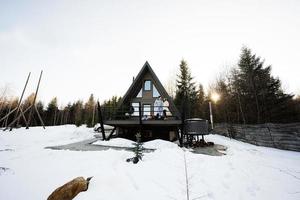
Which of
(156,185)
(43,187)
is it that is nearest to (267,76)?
(156,185)

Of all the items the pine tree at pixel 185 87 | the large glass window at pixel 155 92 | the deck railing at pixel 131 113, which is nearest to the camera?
the deck railing at pixel 131 113

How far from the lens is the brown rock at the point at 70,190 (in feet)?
12.7

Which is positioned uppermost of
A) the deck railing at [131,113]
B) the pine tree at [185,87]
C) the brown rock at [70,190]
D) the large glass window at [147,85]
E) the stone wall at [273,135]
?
the pine tree at [185,87]

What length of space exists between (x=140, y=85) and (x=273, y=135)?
10860 mm

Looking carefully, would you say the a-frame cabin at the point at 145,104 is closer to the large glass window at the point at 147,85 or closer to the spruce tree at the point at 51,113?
the large glass window at the point at 147,85

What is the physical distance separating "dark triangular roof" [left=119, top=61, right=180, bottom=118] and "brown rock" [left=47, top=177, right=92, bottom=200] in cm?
855

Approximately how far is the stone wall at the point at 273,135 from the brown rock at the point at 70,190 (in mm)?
11486

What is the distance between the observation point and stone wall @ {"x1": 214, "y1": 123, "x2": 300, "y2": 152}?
912 cm

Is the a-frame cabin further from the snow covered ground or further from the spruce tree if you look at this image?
the spruce tree

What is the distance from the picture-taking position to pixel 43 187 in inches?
178

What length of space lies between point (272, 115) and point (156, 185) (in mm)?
19322

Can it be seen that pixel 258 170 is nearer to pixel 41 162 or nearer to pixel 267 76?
pixel 41 162

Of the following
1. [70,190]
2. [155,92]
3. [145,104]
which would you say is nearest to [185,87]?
[155,92]

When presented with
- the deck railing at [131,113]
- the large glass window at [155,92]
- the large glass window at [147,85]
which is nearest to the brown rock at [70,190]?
the deck railing at [131,113]
